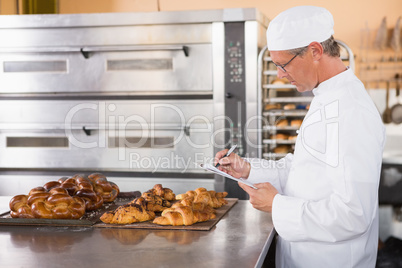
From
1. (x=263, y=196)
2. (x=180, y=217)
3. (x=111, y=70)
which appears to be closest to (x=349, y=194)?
(x=263, y=196)

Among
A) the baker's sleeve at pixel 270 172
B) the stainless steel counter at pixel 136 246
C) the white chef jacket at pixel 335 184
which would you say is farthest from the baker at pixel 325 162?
the baker's sleeve at pixel 270 172

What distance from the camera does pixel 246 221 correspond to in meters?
1.87

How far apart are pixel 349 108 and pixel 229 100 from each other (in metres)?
1.90

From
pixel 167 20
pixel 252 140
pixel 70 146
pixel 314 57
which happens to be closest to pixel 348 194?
pixel 314 57

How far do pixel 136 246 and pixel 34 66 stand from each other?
2570 millimetres

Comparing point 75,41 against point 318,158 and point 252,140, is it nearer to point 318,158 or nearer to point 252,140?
point 252,140

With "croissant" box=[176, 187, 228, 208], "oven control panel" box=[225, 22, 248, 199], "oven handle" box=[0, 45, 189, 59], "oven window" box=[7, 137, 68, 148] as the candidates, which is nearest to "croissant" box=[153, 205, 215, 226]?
"croissant" box=[176, 187, 228, 208]

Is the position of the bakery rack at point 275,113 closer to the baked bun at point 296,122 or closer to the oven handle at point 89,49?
the baked bun at point 296,122

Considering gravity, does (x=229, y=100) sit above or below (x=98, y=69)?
below

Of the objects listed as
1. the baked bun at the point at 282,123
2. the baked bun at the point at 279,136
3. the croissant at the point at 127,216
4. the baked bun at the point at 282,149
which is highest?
the baked bun at the point at 282,123

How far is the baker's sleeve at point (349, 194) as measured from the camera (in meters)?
1.46

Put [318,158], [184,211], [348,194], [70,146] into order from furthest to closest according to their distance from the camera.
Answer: [70,146] < [184,211] < [318,158] < [348,194]

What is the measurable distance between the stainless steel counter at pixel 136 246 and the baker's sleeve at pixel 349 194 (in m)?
0.17

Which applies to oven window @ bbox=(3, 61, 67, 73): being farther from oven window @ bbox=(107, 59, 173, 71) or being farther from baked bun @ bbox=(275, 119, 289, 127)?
baked bun @ bbox=(275, 119, 289, 127)
